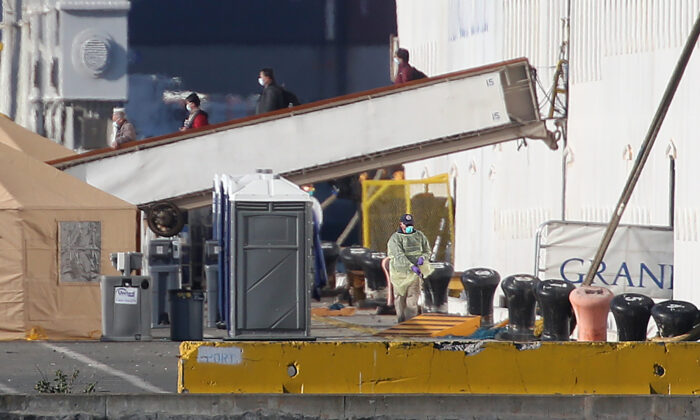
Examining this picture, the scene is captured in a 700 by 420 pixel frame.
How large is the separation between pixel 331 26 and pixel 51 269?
2675 centimetres

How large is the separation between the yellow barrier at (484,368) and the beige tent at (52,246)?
8490 mm

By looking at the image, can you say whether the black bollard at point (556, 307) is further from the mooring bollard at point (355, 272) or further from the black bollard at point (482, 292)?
the mooring bollard at point (355, 272)

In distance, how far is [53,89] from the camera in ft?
149

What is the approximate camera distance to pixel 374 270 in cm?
2956

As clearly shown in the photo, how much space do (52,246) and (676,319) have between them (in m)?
8.68

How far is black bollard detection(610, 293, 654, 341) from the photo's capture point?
19750 millimetres

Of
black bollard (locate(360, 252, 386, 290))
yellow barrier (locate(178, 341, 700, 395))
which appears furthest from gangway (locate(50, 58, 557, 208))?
yellow barrier (locate(178, 341, 700, 395))

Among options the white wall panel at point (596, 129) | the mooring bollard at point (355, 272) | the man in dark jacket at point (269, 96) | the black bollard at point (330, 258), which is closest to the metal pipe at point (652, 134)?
the white wall panel at point (596, 129)

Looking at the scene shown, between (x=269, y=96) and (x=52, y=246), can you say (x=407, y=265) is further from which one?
A: (x=52, y=246)

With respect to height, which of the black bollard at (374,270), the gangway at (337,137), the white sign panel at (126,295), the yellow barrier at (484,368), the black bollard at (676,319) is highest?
the gangway at (337,137)

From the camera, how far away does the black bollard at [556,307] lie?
20812 millimetres

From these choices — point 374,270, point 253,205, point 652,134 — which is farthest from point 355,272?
point 652,134

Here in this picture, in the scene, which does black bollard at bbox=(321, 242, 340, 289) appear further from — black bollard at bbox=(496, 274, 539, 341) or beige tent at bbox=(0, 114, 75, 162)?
black bollard at bbox=(496, 274, 539, 341)

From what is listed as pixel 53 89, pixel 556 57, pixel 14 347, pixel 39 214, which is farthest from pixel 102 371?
pixel 53 89
